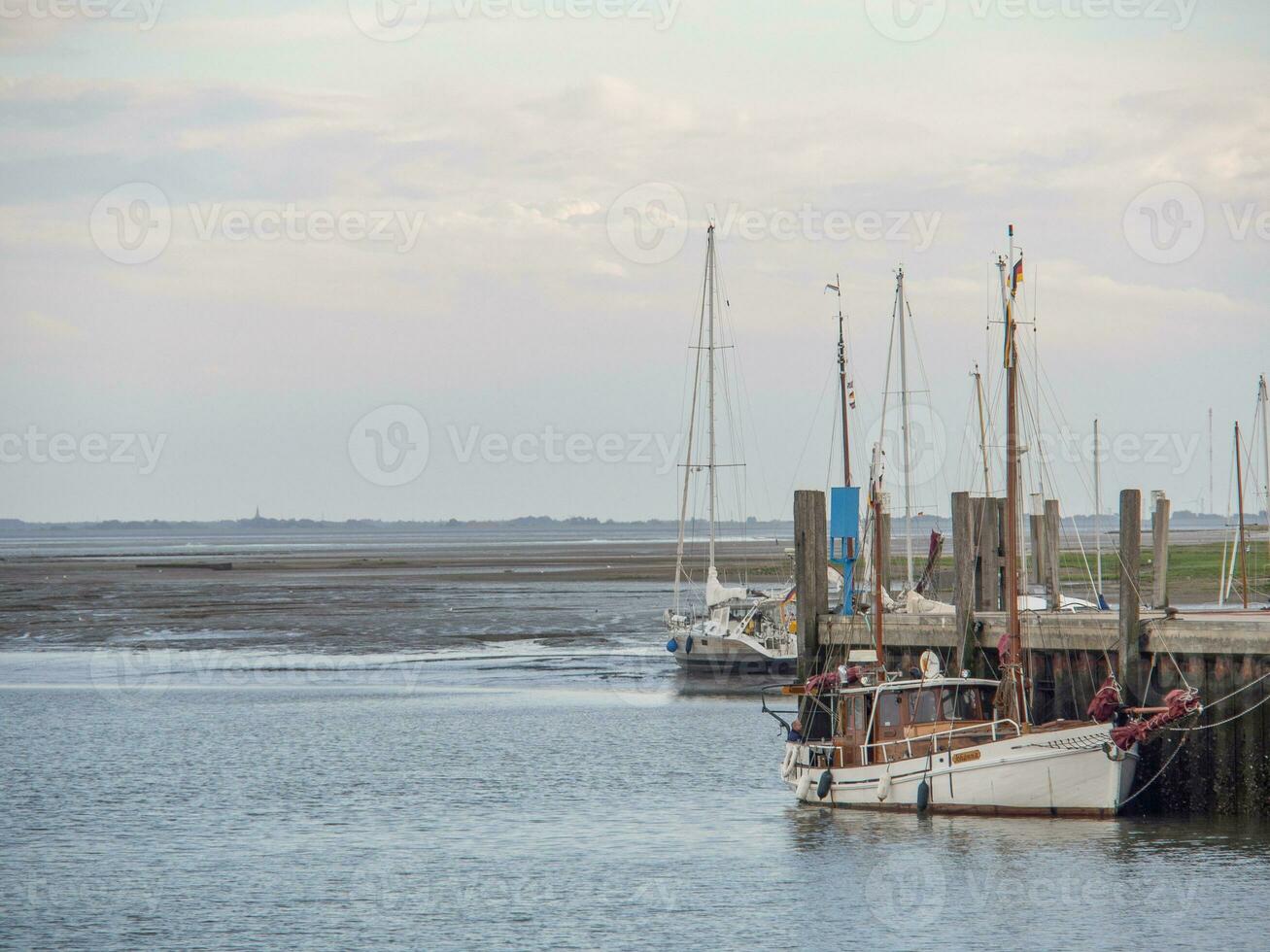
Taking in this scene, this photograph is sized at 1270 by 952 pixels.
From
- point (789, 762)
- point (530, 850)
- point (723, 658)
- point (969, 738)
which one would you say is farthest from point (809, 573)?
point (723, 658)

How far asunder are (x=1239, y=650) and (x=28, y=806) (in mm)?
26292

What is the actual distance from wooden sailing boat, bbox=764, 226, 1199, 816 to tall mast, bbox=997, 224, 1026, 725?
0.10ft

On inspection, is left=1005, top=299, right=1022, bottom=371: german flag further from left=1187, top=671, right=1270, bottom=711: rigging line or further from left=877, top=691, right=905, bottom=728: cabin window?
left=1187, top=671, right=1270, bottom=711: rigging line

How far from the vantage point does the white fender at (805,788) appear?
116 ft

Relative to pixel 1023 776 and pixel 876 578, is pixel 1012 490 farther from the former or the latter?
pixel 1023 776

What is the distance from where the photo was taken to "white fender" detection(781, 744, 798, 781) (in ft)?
118

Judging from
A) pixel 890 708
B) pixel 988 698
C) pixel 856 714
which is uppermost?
pixel 988 698

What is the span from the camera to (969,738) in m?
32.8

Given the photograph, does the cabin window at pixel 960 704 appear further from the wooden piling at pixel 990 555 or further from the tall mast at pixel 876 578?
the wooden piling at pixel 990 555

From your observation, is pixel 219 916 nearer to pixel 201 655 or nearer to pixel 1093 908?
pixel 1093 908

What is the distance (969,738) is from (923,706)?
1.20m

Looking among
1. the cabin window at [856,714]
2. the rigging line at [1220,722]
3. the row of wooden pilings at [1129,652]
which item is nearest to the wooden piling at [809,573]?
the row of wooden pilings at [1129,652]

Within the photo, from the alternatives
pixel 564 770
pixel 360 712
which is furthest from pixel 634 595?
pixel 564 770

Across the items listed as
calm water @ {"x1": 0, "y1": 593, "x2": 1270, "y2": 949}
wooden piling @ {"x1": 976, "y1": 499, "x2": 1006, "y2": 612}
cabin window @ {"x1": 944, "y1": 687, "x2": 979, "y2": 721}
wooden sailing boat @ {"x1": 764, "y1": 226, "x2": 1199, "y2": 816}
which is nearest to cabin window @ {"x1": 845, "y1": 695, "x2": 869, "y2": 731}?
wooden sailing boat @ {"x1": 764, "y1": 226, "x2": 1199, "y2": 816}
